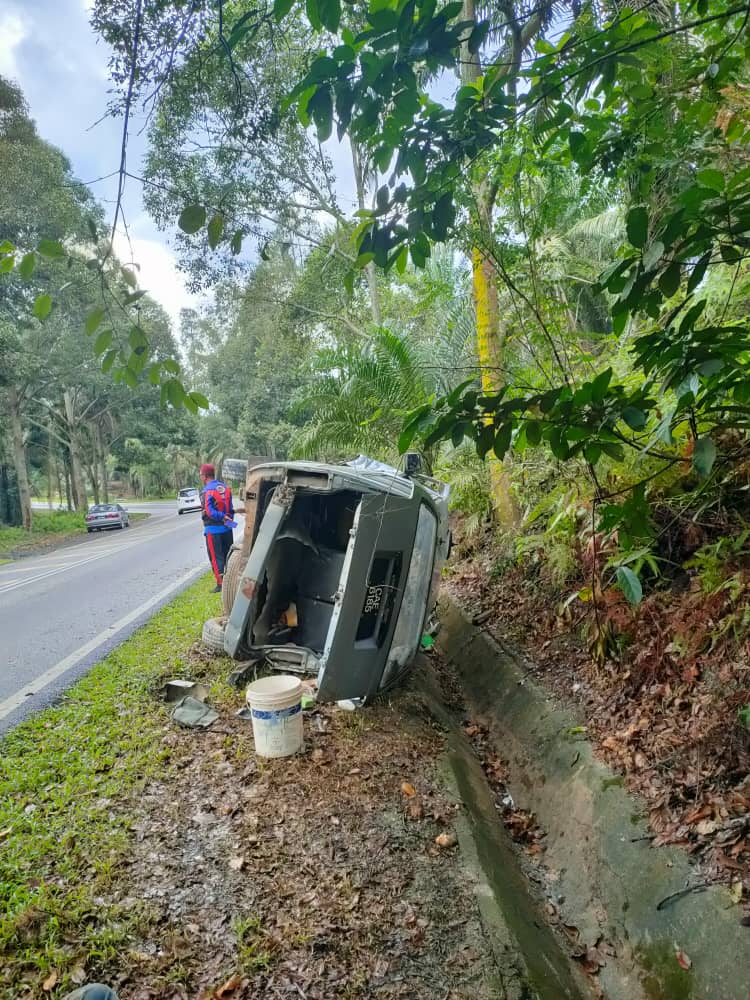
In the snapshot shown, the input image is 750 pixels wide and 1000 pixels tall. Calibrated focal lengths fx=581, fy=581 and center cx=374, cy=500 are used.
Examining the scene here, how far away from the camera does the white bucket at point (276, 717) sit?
393 centimetres

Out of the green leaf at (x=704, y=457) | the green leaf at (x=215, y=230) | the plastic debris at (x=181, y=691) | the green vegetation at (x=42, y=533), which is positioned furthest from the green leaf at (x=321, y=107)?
the green vegetation at (x=42, y=533)

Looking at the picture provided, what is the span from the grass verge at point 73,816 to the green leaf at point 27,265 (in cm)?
269

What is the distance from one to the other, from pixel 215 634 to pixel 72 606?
4.52 metres

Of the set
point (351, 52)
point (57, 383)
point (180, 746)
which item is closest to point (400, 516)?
point (180, 746)

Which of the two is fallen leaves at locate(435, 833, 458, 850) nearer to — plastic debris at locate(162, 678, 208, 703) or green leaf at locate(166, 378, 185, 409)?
plastic debris at locate(162, 678, 208, 703)

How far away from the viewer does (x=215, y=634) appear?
5.82m

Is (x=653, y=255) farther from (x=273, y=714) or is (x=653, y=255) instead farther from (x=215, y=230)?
(x=273, y=714)

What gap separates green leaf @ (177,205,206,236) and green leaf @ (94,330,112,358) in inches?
15.6

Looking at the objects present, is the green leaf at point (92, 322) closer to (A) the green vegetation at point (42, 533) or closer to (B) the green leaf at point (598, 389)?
(B) the green leaf at point (598, 389)

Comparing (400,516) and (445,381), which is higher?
(445,381)

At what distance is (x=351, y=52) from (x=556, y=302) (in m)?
4.40

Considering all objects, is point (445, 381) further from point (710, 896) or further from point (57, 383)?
point (57, 383)

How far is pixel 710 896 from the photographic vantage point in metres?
2.75

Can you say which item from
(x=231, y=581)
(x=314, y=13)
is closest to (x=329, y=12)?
(x=314, y=13)
